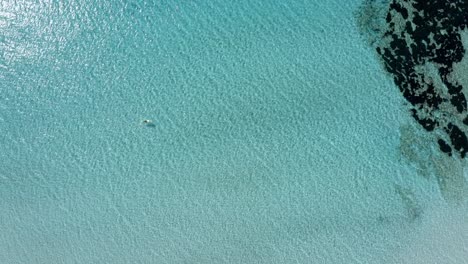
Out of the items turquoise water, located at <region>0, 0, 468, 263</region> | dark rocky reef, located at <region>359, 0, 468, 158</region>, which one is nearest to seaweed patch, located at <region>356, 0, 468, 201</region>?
dark rocky reef, located at <region>359, 0, 468, 158</region>

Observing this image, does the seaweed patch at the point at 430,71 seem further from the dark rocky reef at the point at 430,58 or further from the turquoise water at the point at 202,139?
the turquoise water at the point at 202,139

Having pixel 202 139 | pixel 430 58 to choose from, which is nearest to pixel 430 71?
pixel 430 58

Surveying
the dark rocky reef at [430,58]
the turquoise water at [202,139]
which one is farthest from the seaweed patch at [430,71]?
the turquoise water at [202,139]

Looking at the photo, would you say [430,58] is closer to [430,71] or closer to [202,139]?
[430,71]

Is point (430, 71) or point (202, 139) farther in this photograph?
point (430, 71)

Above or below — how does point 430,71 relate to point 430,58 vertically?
below

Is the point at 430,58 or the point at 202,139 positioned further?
the point at 430,58

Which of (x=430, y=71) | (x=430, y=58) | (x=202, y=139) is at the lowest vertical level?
(x=430, y=71)

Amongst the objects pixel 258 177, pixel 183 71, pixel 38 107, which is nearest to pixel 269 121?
pixel 258 177

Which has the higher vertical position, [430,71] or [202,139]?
[202,139]
